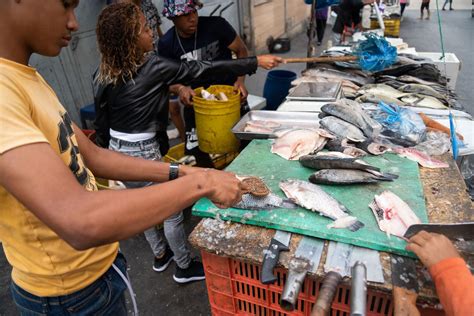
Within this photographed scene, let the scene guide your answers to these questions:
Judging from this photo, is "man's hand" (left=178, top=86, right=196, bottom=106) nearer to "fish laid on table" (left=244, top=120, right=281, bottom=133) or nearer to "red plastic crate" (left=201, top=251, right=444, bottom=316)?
"fish laid on table" (left=244, top=120, right=281, bottom=133)

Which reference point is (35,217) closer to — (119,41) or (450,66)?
(119,41)

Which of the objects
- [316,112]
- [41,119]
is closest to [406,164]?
[316,112]

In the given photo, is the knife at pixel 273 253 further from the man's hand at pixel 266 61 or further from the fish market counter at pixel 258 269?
the man's hand at pixel 266 61

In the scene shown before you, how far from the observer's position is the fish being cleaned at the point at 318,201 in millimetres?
1469

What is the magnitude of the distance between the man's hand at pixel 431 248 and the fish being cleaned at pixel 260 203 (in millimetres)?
567

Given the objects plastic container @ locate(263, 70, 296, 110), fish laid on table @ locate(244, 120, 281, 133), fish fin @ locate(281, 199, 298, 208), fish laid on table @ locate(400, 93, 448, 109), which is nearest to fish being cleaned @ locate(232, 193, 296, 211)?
fish fin @ locate(281, 199, 298, 208)

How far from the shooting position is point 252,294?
1477 mm

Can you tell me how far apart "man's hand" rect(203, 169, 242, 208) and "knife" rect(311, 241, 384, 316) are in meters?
0.49

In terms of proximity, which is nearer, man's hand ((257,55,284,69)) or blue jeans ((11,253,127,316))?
blue jeans ((11,253,127,316))

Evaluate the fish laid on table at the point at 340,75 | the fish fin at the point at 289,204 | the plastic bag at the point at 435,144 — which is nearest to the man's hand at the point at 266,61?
the fish laid on table at the point at 340,75

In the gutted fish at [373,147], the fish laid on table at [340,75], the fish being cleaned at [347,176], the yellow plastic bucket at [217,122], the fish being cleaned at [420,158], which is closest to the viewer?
the fish being cleaned at [347,176]

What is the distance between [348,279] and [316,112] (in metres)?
1.75

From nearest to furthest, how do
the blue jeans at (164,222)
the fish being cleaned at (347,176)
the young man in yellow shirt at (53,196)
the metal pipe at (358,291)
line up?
the young man in yellow shirt at (53,196) → the metal pipe at (358,291) → the fish being cleaned at (347,176) → the blue jeans at (164,222)

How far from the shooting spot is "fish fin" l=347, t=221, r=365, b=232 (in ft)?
4.72
